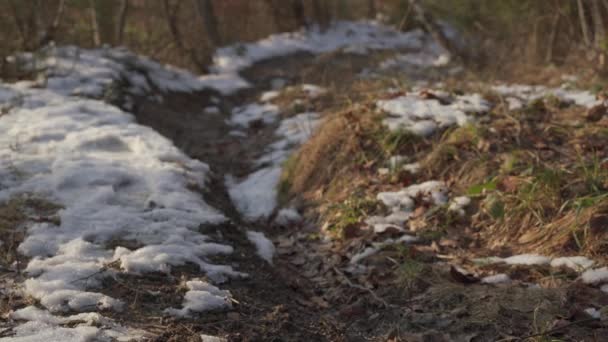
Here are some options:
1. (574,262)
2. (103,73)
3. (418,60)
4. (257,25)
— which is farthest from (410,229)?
(257,25)

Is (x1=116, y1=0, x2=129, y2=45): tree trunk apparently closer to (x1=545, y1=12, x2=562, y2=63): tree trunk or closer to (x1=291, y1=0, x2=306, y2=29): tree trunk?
(x1=291, y1=0, x2=306, y2=29): tree trunk

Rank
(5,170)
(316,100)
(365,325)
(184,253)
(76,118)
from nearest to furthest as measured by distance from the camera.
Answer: (365,325), (184,253), (5,170), (76,118), (316,100)

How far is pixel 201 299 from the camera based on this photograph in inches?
100.0

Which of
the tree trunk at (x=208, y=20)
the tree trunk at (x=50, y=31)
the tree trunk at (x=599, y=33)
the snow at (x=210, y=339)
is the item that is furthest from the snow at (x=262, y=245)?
the tree trunk at (x=208, y=20)

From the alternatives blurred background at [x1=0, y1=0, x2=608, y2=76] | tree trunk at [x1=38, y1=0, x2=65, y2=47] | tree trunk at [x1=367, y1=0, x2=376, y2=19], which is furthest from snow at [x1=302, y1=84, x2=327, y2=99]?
tree trunk at [x1=367, y1=0, x2=376, y2=19]

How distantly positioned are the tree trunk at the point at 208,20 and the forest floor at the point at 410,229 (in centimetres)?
597

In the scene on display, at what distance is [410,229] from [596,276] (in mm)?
1164

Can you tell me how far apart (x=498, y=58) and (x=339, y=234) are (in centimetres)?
598

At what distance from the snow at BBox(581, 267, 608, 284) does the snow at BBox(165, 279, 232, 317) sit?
1611 millimetres

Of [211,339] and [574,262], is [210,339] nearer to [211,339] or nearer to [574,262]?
[211,339]

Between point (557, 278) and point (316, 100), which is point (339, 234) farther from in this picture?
point (316, 100)

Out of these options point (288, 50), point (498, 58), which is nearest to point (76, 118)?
point (498, 58)

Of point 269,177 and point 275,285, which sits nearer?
point 275,285

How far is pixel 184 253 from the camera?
301 centimetres
